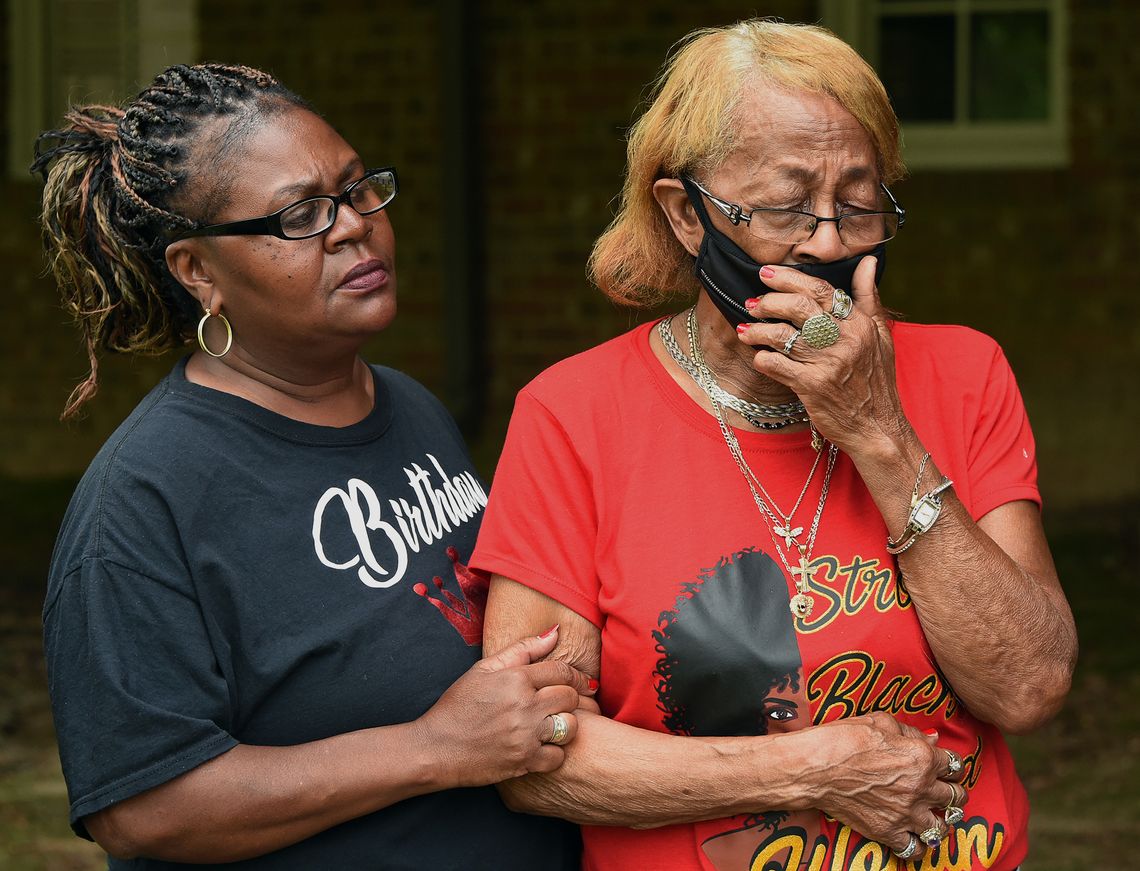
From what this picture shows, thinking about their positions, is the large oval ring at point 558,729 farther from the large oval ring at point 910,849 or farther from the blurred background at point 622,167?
the blurred background at point 622,167

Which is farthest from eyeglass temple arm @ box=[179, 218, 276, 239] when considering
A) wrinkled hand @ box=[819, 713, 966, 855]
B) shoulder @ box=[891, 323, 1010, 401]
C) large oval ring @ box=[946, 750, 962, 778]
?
large oval ring @ box=[946, 750, 962, 778]

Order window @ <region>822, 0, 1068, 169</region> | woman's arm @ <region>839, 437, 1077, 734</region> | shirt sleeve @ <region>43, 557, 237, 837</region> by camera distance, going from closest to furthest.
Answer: shirt sleeve @ <region>43, 557, 237, 837</region> → woman's arm @ <region>839, 437, 1077, 734</region> → window @ <region>822, 0, 1068, 169</region>

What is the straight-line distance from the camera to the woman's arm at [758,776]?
2.09 meters

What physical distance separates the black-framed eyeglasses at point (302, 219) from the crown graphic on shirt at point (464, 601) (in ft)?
1.95

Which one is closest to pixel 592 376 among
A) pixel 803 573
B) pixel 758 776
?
pixel 803 573

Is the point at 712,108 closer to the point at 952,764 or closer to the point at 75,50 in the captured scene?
the point at 952,764

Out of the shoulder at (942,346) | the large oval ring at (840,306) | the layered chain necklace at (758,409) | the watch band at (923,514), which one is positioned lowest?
the watch band at (923,514)

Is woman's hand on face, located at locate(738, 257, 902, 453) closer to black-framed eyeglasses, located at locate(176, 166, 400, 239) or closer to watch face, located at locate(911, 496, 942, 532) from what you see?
Answer: watch face, located at locate(911, 496, 942, 532)

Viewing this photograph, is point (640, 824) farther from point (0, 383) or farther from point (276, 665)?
point (0, 383)

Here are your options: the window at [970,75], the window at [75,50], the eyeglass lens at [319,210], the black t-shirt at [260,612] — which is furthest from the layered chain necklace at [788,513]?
A: the window at [75,50]

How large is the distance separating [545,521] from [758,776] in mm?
515

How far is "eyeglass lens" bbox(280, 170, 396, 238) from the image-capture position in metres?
2.27

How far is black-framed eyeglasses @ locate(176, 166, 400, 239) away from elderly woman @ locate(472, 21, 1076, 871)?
443 millimetres

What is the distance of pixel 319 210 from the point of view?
230 centimetres
